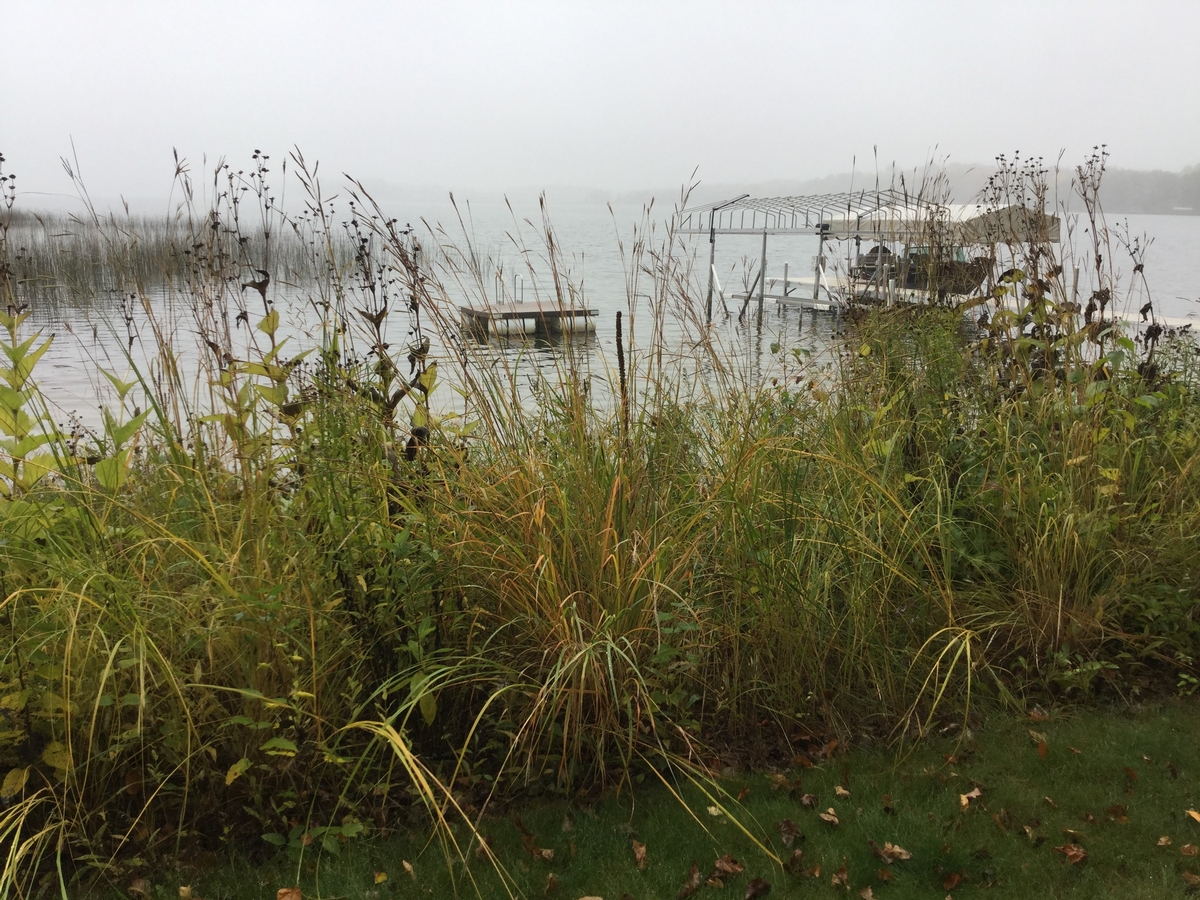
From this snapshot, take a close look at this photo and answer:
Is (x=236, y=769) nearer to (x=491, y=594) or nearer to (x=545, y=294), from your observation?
(x=491, y=594)

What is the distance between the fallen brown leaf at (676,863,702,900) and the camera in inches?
84.4

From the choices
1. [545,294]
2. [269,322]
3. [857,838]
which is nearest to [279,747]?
[269,322]

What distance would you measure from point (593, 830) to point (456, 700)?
555 mm

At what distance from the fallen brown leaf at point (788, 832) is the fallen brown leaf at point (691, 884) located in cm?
28

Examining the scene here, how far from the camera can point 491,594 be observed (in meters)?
2.78

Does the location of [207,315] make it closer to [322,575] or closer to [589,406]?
[322,575]

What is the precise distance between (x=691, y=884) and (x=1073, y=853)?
1.01 metres

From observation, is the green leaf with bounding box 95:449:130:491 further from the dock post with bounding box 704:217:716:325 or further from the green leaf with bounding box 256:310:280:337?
the dock post with bounding box 704:217:716:325

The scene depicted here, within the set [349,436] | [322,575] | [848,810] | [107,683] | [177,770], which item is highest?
[349,436]

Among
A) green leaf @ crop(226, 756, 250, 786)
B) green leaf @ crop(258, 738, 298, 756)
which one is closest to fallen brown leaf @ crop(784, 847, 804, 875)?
green leaf @ crop(258, 738, 298, 756)

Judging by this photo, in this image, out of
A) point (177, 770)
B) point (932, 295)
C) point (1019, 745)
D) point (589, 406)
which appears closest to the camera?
point (177, 770)

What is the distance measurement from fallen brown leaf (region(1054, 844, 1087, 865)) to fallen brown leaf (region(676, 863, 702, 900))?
0.95 meters

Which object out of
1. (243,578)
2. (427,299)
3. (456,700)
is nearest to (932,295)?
(427,299)

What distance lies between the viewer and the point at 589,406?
128 inches
